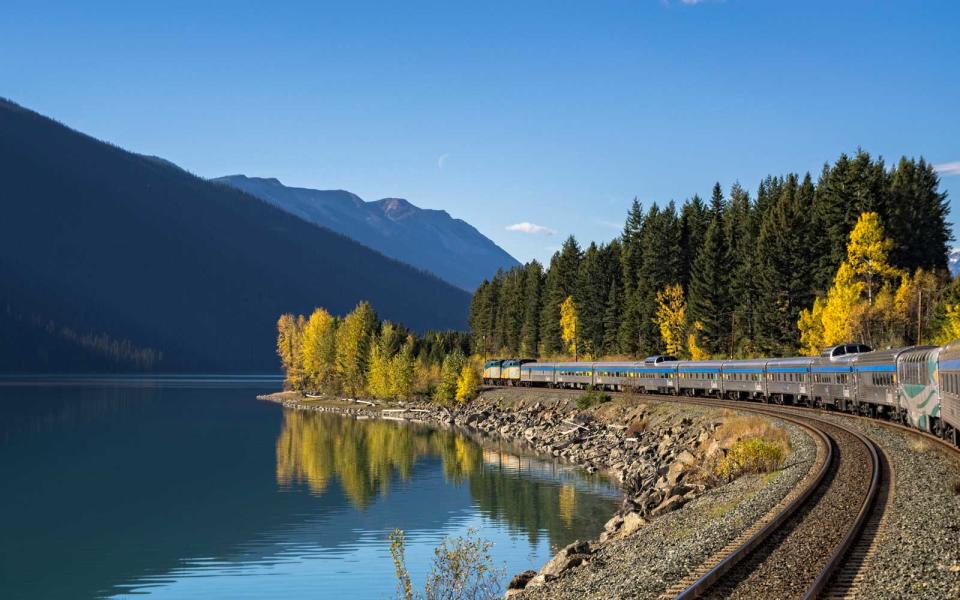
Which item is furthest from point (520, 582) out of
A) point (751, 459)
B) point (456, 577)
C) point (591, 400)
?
point (591, 400)

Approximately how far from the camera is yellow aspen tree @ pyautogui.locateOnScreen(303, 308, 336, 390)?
504 ft

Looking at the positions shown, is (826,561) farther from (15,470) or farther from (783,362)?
(15,470)

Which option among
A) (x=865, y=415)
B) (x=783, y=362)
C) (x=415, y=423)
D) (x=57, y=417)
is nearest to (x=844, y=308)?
(x=783, y=362)

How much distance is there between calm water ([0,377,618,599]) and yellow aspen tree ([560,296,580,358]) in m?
38.6

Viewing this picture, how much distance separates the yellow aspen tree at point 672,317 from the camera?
9912cm

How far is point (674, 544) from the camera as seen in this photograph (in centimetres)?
2250

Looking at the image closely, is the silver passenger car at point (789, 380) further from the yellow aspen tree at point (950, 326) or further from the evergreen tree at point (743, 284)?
the evergreen tree at point (743, 284)

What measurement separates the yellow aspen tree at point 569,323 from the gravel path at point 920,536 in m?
94.7

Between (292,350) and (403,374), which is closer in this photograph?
(403,374)

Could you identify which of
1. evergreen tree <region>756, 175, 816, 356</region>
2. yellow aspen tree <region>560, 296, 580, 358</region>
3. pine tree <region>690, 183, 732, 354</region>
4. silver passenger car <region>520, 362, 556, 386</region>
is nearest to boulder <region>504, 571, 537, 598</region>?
evergreen tree <region>756, 175, 816, 356</region>

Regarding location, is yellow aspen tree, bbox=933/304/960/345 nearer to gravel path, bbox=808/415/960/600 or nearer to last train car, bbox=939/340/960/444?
last train car, bbox=939/340/960/444

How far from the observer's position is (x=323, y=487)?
5828 cm

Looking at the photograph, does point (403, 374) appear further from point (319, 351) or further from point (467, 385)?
point (319, 351)

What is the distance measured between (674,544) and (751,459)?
13.8 metres
